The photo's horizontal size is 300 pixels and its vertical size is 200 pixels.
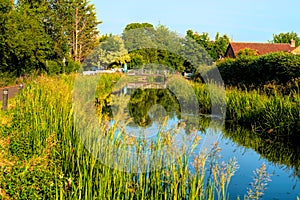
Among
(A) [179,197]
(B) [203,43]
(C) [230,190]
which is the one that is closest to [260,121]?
(C) [230,190]

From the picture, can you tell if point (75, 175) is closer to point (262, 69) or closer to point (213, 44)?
A: point (262, 69)

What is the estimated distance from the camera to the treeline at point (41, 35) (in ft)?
65.0

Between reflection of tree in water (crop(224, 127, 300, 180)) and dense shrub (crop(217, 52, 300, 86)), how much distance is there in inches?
203

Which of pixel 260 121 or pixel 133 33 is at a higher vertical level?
pixel 133 33

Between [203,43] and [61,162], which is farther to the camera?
[203,43]

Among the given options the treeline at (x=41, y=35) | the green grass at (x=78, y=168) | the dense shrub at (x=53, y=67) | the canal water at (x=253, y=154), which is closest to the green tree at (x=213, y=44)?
the treeline at (x=41, y=35)

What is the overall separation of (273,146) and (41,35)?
63.6 feet

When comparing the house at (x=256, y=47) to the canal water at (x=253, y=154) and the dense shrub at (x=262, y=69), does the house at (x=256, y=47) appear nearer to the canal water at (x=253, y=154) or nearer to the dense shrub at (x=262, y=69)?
the dense shrub at (x=262, y=69)

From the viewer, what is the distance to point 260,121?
457 inches

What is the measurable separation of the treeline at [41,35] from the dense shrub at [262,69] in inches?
424

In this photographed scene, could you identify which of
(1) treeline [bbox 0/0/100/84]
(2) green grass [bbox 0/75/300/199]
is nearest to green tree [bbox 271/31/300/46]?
(1) treeline [bbox 0/0/100/84]

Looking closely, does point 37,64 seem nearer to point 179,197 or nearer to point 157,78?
point 157,78

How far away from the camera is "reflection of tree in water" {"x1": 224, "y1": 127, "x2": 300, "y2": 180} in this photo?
830 centimetres

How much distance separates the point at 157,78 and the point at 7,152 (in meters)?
19.8
